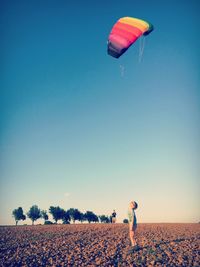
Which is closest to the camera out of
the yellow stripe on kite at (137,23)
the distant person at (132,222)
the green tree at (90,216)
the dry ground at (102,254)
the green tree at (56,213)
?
the dry ground at (102,254)

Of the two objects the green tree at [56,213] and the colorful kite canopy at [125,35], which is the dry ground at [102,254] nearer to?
the colorful kite canopy at [125,35]

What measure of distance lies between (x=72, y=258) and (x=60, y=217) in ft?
263

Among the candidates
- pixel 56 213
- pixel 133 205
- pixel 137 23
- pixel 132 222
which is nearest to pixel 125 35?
pixel 137 23

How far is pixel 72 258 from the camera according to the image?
14.6 metres

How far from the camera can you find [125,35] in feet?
66.8

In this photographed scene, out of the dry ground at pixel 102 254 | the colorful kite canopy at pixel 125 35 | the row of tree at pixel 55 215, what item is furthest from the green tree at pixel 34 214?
the colorful kite canopy at pixel 125 35

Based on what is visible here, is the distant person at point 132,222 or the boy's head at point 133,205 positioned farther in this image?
the boy's head at point 133,205

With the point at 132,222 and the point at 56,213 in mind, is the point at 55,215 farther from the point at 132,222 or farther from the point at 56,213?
the point at 132,222

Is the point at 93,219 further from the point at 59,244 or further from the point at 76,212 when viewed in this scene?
the point at 59,244

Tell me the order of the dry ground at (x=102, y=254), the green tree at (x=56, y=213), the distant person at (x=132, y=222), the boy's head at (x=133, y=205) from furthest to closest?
the green tree at (x=56, y=213)
the boy's head at (x=133, y=205)
the distant person at (x=132, y=222)
the dry ground at (x=102, y=254)

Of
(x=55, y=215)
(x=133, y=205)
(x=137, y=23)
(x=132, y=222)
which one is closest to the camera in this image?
(x=132, y=222)

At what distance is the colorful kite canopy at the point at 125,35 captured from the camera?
20234 mm

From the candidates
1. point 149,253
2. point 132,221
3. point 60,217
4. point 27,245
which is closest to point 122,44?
point 132,221

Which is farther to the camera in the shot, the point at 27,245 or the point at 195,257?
the point at 27,245
